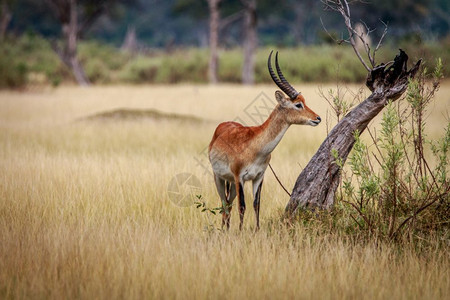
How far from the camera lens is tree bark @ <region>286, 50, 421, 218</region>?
18.3ft

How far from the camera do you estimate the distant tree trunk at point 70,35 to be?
26.5 m

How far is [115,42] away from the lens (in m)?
55.5

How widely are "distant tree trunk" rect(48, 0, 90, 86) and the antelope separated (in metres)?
21.7

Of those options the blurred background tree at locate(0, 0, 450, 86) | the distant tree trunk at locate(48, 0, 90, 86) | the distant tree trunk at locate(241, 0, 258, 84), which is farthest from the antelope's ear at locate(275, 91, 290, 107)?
the distant tree trunk at locate(48, 0, 90, 86)

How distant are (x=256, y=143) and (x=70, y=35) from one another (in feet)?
75.2

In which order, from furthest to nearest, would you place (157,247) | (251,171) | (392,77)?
(392,77) < (251,171) < (157,247)

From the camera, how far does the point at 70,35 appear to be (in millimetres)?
26656

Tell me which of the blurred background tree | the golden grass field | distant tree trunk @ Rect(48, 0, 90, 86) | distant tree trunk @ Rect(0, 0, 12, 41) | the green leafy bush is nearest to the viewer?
the golden grass field

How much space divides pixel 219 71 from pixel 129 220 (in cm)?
2565

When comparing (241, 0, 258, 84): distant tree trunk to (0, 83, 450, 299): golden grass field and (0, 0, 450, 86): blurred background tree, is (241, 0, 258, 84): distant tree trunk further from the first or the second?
(0, 83, 450, 299): golden grass field

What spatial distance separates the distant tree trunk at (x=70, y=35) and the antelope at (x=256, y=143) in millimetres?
21744

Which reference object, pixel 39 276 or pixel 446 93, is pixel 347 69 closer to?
pixel 446 93

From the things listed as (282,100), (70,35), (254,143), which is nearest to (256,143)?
(254,143)

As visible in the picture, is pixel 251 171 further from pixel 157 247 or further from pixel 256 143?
pixel 157 247
